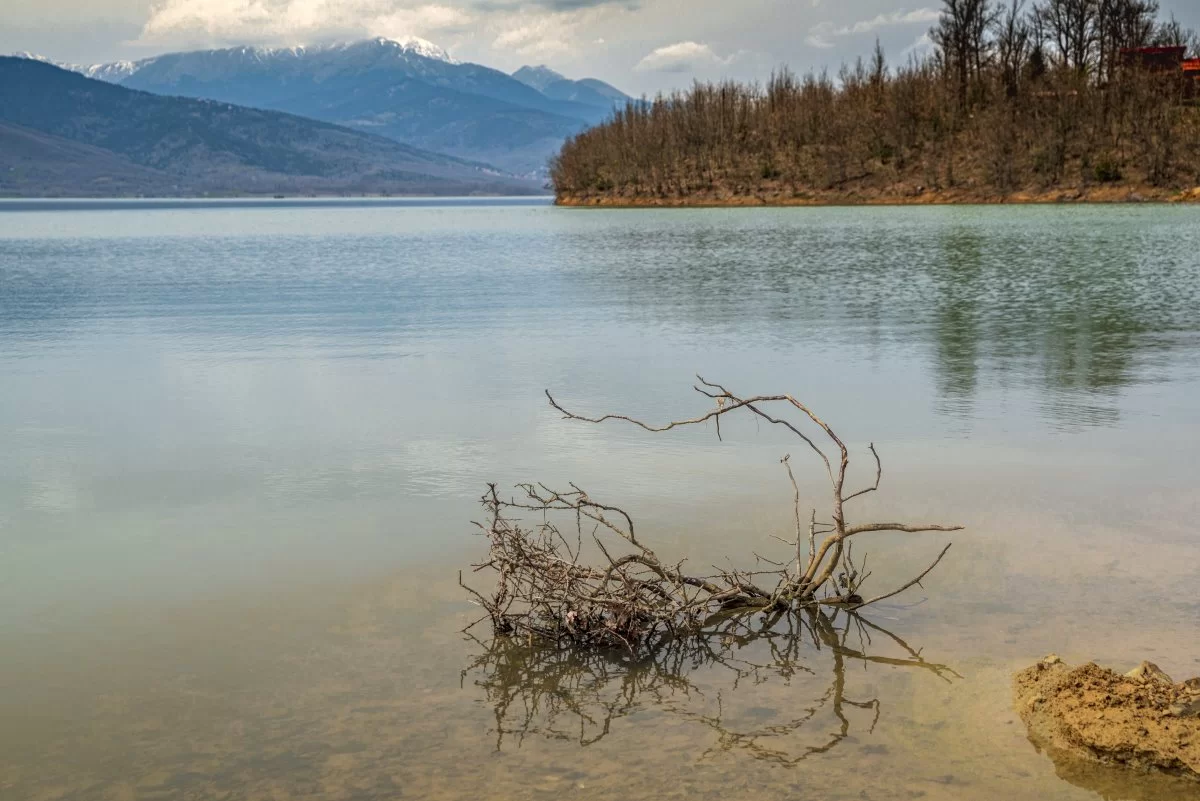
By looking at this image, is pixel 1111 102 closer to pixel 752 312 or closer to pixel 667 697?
pixel 752 312

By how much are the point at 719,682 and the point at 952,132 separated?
7781 cm

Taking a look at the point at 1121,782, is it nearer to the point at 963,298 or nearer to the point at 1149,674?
the point at 1149,674

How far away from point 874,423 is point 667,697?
5.58 meters

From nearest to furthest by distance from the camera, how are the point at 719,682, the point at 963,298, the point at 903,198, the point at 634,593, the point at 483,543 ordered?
the point at 719,682 < the point at 634,593 < the point at 483,543 < the point at 963,298 < the point at 903,198

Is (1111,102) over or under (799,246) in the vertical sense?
over

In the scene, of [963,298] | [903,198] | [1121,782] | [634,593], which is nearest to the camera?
[1121,782]

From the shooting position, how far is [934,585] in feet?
20.8

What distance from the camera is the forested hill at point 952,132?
222 feet

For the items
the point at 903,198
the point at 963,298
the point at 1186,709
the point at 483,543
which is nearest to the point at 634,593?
the point at 483,543

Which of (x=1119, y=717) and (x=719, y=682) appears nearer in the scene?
(x=1119, y=717)

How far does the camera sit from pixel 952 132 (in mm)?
77688

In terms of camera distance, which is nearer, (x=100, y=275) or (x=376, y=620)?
(x=376, y=620)

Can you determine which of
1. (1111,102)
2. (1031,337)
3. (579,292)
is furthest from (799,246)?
(1111,102)

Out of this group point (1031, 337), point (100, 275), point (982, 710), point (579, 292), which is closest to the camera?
point (982, 710)
